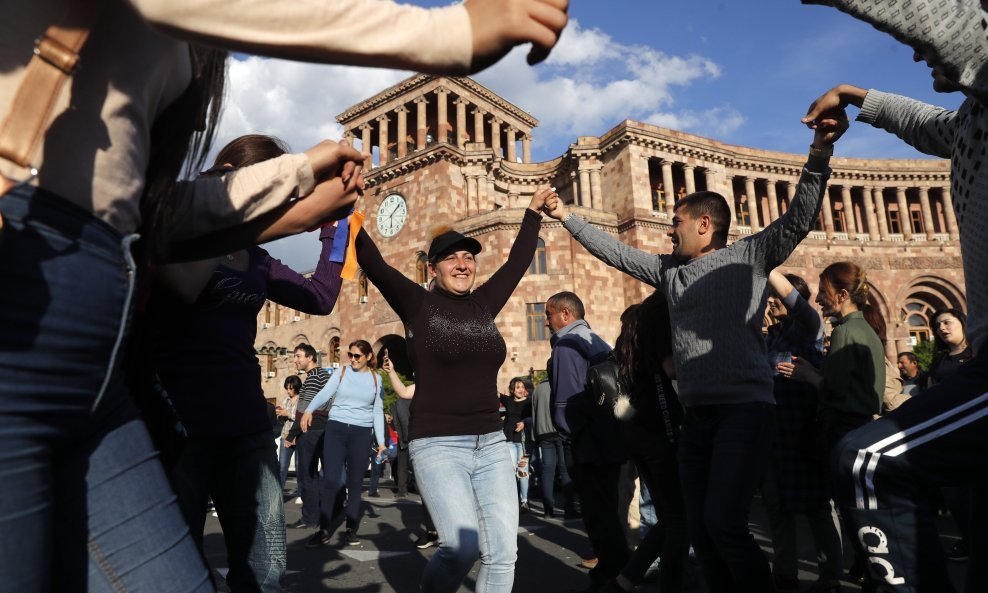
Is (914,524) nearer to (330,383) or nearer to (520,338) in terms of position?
(330,383)

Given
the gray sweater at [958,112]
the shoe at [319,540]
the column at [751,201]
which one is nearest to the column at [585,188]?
the column at [751,201]

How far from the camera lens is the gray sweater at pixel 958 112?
178 centimetres

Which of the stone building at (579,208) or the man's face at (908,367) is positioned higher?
the stone building at (579,208)

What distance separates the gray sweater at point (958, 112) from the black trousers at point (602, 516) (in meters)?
2.98

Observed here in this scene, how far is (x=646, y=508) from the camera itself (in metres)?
5.75

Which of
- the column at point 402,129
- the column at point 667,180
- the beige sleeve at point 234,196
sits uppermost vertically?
the column at point 402,129

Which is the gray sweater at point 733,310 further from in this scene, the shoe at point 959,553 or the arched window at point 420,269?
the arched window at point 420,269

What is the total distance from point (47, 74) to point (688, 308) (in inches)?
122

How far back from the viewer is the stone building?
25859 millimetres

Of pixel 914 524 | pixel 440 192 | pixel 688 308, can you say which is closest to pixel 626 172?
pixel 440 192

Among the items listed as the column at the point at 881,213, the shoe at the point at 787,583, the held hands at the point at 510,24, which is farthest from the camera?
the column at the point at 881,213

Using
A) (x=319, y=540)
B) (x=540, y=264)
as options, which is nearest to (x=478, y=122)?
(x=540, y=264)

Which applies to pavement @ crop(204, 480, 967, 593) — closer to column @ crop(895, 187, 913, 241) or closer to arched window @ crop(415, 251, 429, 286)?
arched window @ crop(415, 251, 429, 286)

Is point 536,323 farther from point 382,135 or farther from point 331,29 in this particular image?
point 331,29
